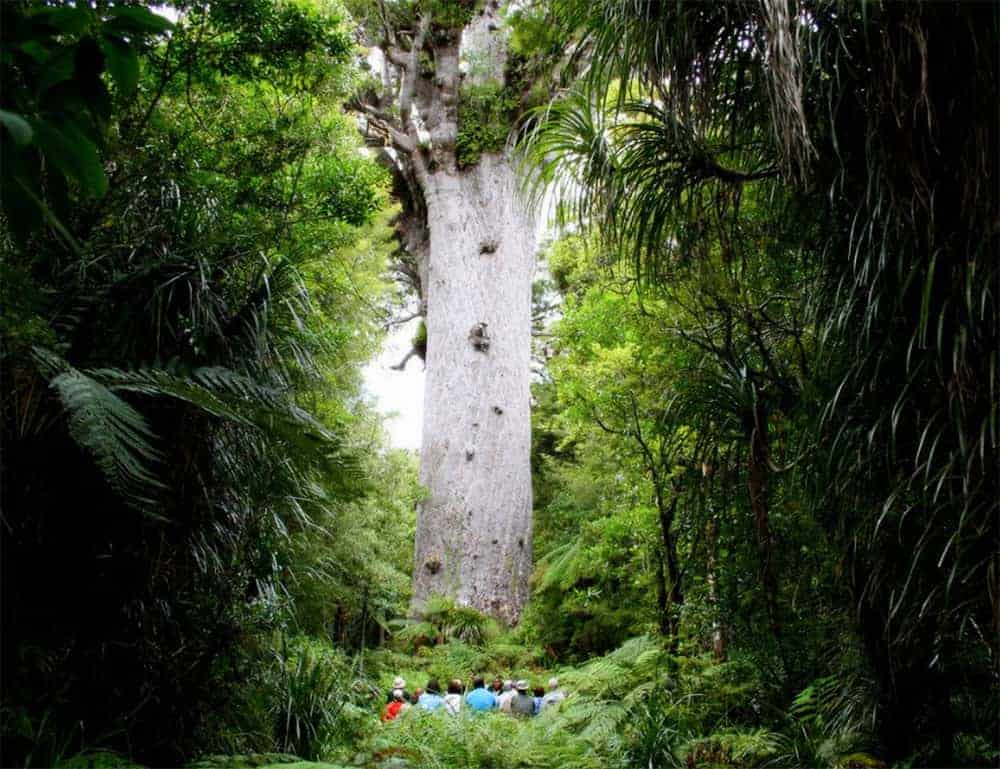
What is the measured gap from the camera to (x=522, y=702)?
19.5 feet

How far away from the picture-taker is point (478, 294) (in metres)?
9.61

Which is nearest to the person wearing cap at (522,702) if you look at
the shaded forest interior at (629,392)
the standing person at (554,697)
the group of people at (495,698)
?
the group of people at (495,698)

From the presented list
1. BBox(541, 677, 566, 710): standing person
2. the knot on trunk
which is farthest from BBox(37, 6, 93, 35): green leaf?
the knot on trunk

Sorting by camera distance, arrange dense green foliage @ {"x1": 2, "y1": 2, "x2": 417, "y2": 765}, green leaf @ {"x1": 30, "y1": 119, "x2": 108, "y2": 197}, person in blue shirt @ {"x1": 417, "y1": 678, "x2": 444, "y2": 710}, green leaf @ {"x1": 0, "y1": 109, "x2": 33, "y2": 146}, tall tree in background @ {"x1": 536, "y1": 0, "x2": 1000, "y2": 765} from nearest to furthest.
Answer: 1. green leaf @ {"x1": 0, "y1": 109, "x2": 33, "y2": 146}
2. green leaf @ {"x1": 30, "y1": 119, "x2": 108, "y2": 197}
3. tall tree in background @ {"x1": 536, "y1": 0, "x2": 1000, "y2": 765}
4. dense green foliage @ {"x1": 2, "y1": 2, "x2": 417, "y2": 765}
5. person in blue shirt @ {"x1": 417, "y1": 678, "x2": 444, "y2": 710}

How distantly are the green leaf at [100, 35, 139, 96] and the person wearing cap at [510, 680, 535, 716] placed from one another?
548 cm

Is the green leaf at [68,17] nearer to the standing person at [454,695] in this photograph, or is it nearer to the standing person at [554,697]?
the standing person at [454,695]

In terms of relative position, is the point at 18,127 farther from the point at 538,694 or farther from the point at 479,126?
the point at 479,126

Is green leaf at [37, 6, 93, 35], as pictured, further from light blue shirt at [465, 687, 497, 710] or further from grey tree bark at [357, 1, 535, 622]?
grey tree bark at [357, 1, 535, 622]

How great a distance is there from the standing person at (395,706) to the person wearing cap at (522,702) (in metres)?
0.81

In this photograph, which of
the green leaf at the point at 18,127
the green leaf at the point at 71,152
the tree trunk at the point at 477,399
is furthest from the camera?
the tree trunk at the point at 477,399

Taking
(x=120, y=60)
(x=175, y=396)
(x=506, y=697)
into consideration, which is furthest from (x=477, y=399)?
(x=120, y=60)

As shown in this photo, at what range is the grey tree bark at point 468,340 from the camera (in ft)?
29.6

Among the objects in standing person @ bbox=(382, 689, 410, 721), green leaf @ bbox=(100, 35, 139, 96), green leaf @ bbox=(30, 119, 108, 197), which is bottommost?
standing person @ bbox=(382, 689, 410, 721)

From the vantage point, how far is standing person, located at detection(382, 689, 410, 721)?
5148 mm
